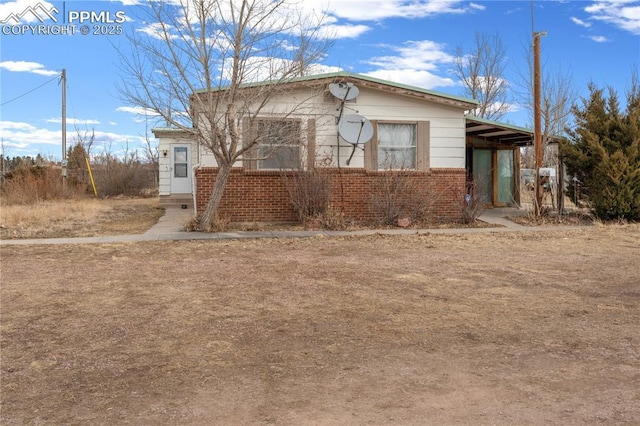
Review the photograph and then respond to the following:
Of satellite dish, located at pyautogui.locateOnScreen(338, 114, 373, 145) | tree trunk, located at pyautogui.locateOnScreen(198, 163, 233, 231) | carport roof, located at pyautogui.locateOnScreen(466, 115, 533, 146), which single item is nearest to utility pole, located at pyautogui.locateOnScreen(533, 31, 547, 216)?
carport roof, located at pyautogui.locateOnScreen(466, 115, 533, 146)

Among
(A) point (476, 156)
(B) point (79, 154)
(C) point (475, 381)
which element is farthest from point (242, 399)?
(B) point (79, 154)

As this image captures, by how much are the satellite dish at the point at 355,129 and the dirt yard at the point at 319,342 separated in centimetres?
542

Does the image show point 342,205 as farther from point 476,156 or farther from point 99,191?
point 99,191

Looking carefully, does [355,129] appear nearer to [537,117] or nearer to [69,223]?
[537,117]

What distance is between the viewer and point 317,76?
12.9 meters

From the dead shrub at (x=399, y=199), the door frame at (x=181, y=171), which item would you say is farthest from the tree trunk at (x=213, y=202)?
the door frame at (x=181, y=171)

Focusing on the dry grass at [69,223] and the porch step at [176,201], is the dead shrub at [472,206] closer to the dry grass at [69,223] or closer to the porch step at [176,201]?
the dry grass at [69,223]

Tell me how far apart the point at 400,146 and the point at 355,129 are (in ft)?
5.25

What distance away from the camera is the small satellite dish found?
13.0 metres

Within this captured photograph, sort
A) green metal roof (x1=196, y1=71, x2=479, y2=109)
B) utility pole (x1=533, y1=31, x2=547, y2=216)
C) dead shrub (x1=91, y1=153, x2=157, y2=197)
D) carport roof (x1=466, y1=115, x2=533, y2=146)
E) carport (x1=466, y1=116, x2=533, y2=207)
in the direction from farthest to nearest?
dead shrub (x1=91, y1=153, x2=157, y2=197)
carport (x1=466, y1=116, x2=533, y2=207)
carport roof (x1=466, y1=115, x2=533, y2=146)
utility pole (x1=533, y1=31, x2=547, y2=216)
green metal roof (x1=196, y1=71, x2=479, y2=109)

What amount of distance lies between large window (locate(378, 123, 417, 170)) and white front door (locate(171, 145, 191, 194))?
30.3ft

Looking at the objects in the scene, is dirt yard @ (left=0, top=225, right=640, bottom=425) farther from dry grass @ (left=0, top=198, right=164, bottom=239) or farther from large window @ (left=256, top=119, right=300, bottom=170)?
large window @ (left=256, top=119, right=300, bottom=170)

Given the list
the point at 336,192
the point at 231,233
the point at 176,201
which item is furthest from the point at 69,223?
the point at 336,192

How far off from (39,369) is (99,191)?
26.5 meters
